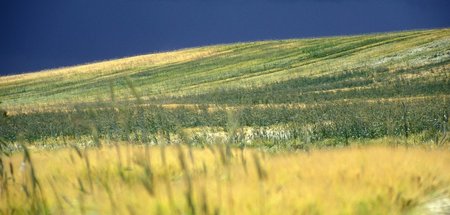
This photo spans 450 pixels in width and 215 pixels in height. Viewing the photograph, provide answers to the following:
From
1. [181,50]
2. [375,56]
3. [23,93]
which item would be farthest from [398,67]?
[181,50]

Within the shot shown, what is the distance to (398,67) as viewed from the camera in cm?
4369

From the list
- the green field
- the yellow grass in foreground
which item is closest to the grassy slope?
the green field

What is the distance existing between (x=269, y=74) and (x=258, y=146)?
40450mm

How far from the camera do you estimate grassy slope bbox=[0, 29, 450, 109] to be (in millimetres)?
35125

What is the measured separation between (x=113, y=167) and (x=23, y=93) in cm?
6629

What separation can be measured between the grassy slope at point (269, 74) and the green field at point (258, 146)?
36 centimetres

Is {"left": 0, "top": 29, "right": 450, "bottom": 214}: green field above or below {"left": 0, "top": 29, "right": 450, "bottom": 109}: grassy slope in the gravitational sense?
below

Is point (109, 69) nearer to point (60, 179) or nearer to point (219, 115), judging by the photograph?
point (219, 115)

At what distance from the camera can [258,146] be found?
1382cm

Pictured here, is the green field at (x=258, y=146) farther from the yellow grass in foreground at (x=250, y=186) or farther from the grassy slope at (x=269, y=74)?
the grassy slope at (x=269, y=74)

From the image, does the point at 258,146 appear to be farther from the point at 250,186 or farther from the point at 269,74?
the point at 269,74

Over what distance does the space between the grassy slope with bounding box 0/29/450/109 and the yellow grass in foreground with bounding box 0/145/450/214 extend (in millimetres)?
23353

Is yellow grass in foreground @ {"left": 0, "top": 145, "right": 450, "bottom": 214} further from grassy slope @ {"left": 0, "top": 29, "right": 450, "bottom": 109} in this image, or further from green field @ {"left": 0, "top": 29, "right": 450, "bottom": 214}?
grassy slope @ {"left": 0, "top": 29, "right": 450, "bottom": 109}

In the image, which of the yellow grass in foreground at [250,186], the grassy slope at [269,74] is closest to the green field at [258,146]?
the yellow grass in foreground at [250,186]
